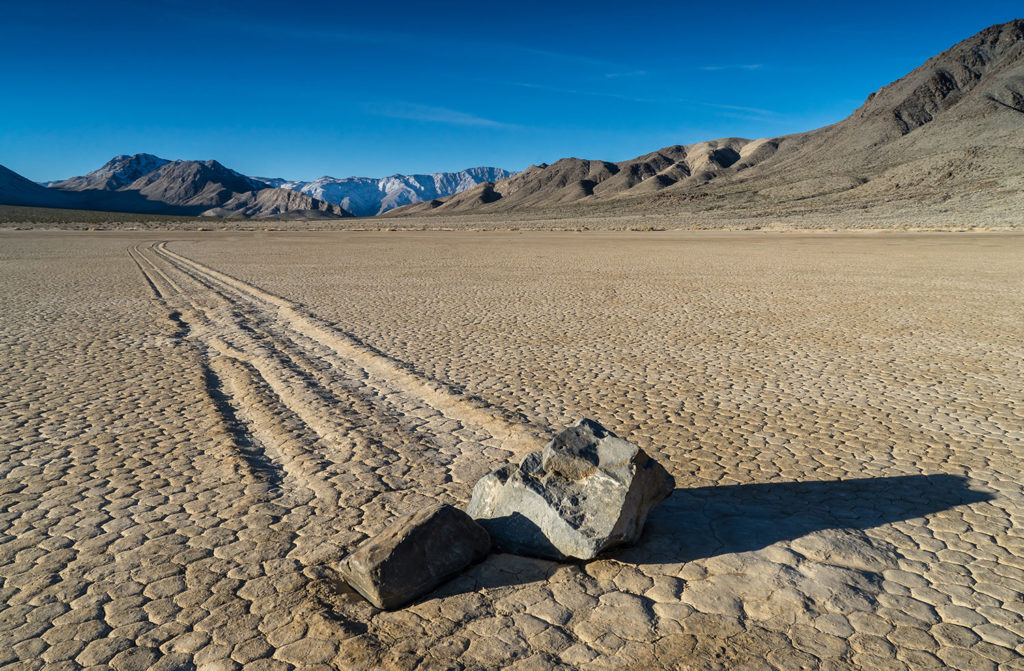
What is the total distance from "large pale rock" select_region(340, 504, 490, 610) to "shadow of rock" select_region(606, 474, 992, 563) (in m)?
0.80

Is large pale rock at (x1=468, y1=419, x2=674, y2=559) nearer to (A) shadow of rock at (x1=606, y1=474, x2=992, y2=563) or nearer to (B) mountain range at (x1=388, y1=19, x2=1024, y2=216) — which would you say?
(A) shadow of rock at (x1=606, y1=474, x2=992, y2=563)

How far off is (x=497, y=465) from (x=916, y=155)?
94.0 m

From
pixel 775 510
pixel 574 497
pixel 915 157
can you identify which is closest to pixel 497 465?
pixel 574 497

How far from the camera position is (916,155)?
82.2 metres

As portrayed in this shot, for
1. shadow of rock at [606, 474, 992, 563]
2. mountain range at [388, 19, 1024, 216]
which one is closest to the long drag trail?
shadow of rock at [606, 474, 992, 563]

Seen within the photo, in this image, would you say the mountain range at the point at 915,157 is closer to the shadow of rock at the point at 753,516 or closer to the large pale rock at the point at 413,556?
the shadow of rock at the point at 753,516

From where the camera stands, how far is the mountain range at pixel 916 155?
6525cm

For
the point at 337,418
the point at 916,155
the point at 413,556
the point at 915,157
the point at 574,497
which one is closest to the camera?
the point at 413,556

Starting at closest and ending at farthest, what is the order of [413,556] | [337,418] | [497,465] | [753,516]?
[413,556] < [753,516] < [497,465] < [337,418]

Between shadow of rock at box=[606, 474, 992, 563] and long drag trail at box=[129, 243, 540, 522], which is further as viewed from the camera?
long drag trail at box=[129, 243, 540, 522]

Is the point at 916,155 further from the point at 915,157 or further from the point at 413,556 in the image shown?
the point at 413,556

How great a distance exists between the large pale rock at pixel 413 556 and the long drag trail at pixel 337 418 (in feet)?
3.07

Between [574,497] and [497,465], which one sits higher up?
[574,497]

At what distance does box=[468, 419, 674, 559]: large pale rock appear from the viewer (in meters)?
3.46
